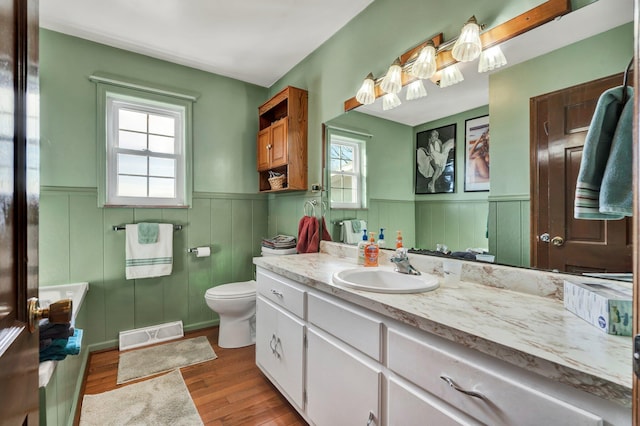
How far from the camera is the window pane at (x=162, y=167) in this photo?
2.62 metres

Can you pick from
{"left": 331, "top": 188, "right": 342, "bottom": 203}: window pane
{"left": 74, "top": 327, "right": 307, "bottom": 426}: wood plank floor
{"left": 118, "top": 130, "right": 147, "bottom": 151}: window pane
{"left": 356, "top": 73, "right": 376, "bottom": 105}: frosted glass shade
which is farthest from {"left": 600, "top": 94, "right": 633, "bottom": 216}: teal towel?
{"left": 118, "top": 130, "right": 147, "bottom": 151}: window pane

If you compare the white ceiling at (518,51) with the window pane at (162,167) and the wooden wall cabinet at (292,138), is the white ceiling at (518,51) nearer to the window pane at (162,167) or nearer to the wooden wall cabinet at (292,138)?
the wooden wall cabinet at (292,138)

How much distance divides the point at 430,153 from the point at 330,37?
4.57 feet

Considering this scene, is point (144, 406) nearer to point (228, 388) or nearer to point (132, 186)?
point (228, 388)

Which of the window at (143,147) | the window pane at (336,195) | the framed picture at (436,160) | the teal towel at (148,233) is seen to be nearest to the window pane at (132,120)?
the window at (143,147)

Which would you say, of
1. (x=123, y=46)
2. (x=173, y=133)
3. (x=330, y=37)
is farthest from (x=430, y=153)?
(x=123, y=46)

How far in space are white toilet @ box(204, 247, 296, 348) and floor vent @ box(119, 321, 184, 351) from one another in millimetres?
Answer: 472

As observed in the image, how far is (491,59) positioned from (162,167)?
8.54ft

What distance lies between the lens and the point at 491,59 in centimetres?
130

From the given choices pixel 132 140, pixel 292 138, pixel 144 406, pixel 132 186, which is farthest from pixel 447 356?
pixel 132 140

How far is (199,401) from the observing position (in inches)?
68.8

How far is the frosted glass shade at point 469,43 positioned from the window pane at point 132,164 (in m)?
2.52

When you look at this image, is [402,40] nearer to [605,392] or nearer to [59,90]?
[605,392]

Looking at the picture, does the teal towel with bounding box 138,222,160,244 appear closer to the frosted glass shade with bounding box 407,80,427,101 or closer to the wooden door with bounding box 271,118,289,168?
the wooden door with bounding box 271,118,289,168
